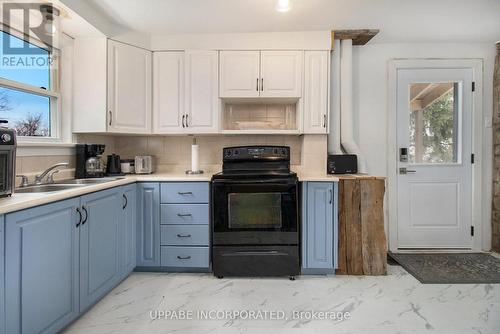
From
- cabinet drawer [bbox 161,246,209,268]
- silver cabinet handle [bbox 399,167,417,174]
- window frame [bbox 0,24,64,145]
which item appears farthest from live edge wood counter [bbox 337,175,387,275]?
window frame [bbox 0,24,64,145]

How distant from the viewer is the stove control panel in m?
2.80

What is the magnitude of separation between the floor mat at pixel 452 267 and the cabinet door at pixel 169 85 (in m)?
2.58

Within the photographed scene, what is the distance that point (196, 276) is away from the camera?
2533mm

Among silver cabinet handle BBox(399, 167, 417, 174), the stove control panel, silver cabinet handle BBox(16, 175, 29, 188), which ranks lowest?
silver cabinet handle BBox(16, 175, 29, 188)

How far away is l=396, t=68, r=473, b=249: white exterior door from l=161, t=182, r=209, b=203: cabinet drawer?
2.13 metres

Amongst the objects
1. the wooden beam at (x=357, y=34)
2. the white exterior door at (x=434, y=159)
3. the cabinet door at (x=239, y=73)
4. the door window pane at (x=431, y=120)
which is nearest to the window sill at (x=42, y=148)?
the cabinet door at (x=239, y=73)

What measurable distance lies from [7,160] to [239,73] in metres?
1.96

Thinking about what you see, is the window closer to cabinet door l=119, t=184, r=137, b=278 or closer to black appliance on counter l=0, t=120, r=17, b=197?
black appliance on counter l=0, t=120, r=17, b=197

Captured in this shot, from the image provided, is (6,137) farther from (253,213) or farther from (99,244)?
(253,213)

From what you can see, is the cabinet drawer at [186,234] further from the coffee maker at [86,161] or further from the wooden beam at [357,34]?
the wooden beam at [357,34]

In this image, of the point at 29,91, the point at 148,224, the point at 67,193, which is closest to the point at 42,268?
the point at 67,193

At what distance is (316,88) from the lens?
282 centimetres

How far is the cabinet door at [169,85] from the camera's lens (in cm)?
287

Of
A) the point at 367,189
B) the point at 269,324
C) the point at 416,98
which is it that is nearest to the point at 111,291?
the point at 269,324
